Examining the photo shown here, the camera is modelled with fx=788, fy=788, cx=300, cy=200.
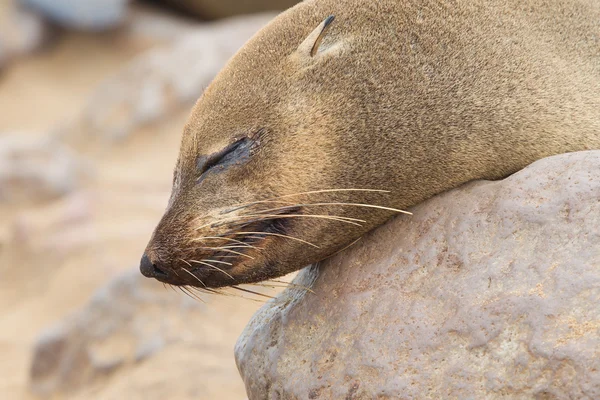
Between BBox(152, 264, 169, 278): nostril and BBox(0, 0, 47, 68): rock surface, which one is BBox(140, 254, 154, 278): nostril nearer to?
BBox(152, 264, 169, 278): nostril

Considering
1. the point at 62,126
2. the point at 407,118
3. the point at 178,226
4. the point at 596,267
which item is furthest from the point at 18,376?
the point at 62,126

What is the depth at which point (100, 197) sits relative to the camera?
8391mm

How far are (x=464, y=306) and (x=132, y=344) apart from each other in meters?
3.20

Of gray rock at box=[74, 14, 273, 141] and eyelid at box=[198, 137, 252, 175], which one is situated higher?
eyelid at box=[198, 137, 252, 175]

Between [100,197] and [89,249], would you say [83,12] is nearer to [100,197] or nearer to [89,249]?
[100,197]

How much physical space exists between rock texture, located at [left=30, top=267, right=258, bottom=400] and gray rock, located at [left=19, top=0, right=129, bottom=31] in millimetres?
8677

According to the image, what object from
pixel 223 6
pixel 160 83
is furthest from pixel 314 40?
pixel 223 6

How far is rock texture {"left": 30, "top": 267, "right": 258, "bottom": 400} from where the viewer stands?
16.5 feet

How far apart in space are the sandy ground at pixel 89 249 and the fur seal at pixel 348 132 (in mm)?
1880

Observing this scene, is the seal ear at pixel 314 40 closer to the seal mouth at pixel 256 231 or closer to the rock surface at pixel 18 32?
the seal mouth at pixel 256 231

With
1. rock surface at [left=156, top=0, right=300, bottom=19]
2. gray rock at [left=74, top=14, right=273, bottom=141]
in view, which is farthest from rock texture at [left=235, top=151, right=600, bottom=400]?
rock surface at [left=156, top=0, right=300, bottom=19]

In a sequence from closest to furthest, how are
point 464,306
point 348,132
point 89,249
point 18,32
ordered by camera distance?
point 464,306, point 348,132, point 89,249, point 18,32

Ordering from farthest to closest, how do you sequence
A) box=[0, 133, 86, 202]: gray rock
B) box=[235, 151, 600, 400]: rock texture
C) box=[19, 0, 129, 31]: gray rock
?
1. box=[19, 0, 129, 31]: gray rock
2. box=[0, 133, 86, 202]: gray rock
3. box=[235, 151, 600, 400]: rock texture

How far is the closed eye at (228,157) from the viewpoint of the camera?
9.98 feet
